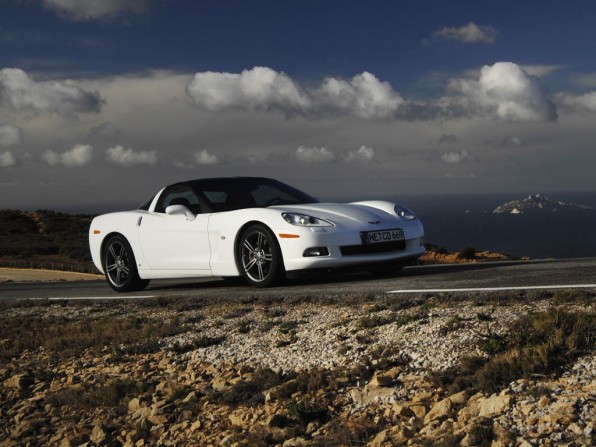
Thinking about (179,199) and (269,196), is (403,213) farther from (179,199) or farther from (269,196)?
(179,199)

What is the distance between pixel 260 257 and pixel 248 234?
33 centimetres

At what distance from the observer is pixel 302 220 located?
8.95 m

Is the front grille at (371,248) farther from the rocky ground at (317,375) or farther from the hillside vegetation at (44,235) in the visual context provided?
the hillside vegetation at (44,235)

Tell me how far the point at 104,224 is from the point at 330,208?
12.3ft

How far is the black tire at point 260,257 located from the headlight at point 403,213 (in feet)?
6.10

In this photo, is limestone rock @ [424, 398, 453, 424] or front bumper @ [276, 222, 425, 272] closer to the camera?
limestone rock @ [424, 398, 453, 424]

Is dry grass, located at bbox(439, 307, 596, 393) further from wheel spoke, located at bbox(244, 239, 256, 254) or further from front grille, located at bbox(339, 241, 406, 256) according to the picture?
wheel spoke, located at bbox(244, 239, 256, 254)

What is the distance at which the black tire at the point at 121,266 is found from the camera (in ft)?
35.7

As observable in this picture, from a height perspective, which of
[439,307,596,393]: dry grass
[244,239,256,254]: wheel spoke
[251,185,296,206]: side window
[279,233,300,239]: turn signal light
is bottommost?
[439,307,596,393]: dry grass

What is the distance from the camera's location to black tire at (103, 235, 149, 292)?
428 inches

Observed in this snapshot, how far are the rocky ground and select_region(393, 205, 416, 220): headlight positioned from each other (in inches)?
87.3

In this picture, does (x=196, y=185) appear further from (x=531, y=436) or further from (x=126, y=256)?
(x=531, y=436)

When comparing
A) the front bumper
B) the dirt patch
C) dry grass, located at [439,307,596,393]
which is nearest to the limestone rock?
dry grass, located at [439,307,596,393]

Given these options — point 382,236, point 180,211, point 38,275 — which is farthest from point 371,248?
point 38,275
